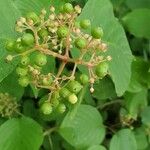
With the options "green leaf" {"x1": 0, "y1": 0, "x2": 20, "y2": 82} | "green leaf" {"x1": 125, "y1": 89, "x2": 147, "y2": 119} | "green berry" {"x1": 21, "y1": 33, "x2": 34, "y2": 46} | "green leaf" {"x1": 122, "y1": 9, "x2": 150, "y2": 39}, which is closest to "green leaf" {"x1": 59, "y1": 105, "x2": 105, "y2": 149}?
"green leaf" {"x1": 125, "y1": 89, "x2": 147, "y2": 119}

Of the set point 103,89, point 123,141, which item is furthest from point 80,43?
point 123,141

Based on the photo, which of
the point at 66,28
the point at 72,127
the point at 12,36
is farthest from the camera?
the point at 72,127

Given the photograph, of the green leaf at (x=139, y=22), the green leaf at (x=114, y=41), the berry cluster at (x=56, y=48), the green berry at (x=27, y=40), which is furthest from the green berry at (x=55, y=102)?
the green leaf at (x=139, y=22)

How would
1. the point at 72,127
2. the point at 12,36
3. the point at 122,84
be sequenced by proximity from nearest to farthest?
1. the point at 12,36
2. the point at 122,84
3. the point at 72,127

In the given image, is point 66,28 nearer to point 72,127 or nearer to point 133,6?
point 72,127

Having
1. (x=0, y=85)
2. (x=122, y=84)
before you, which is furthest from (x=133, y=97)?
(x=0, y=85)
